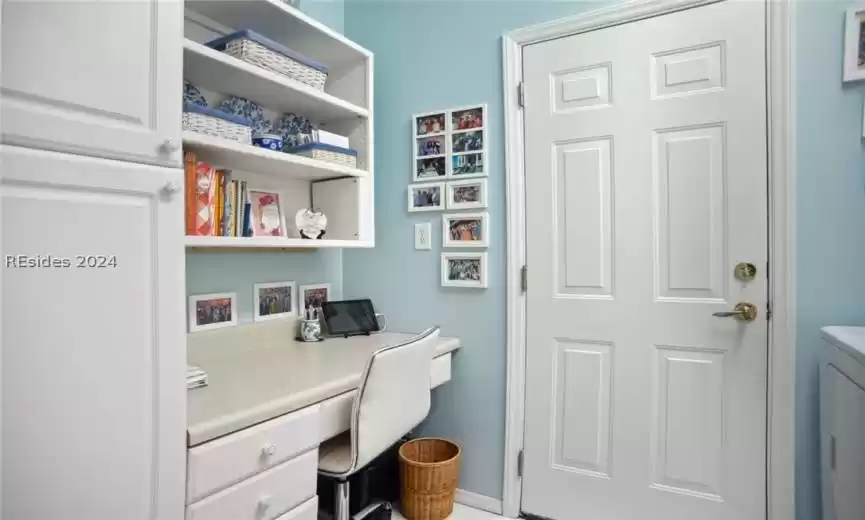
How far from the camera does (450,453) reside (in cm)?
216

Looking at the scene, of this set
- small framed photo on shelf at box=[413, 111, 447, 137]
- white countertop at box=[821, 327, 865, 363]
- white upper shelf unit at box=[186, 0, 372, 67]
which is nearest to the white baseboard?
white countertop at box=[821, 327, 865, 363]

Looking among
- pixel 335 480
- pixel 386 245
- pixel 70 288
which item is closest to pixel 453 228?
pixel 386 245

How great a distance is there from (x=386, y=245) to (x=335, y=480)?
1.14 metres

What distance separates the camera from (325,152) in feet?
6.34

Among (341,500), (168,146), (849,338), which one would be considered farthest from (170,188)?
(849,338)

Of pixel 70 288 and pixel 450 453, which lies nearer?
pixel 70 288

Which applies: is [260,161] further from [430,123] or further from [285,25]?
[430,123]

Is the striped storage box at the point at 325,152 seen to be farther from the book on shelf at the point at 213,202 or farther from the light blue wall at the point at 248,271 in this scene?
the light blue wall at the point at 248,271

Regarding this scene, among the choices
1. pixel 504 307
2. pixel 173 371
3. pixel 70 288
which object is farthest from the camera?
pixel 504 307

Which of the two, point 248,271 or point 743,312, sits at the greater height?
point 248,271

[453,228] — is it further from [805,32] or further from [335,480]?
[805,32]

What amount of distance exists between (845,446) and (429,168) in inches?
67.1

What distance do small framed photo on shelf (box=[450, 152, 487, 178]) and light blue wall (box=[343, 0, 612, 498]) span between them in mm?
43

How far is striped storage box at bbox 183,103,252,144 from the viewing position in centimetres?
146
